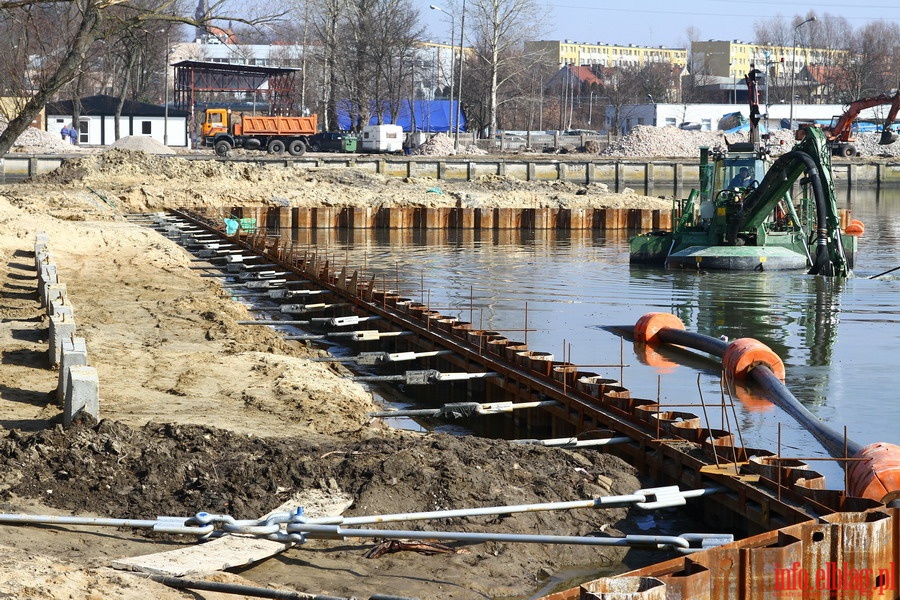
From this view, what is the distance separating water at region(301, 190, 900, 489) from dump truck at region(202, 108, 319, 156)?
89.5ft

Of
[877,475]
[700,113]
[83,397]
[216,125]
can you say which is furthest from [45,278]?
[700,113]

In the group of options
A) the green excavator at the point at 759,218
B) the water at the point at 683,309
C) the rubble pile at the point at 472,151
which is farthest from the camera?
the rubble pile at the point at 472,151

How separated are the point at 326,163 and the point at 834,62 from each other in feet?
305

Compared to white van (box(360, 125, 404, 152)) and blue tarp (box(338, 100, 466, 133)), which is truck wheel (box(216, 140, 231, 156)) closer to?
white van (box(360, 125, 404, 152))

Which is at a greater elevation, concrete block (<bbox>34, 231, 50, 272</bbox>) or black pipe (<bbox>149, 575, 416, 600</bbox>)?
concrete block (<bbox>34, 231, 50, 272</bbox>)

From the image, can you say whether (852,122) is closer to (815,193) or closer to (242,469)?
(815,193)

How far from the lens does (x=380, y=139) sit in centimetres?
7700

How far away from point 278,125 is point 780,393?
187 ft

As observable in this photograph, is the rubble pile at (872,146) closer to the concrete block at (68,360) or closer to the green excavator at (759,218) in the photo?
the green excavator at (759,218)

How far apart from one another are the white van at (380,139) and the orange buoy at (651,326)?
58769mm

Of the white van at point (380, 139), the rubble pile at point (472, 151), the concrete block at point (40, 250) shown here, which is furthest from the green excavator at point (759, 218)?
the rubble pile at point (472, 151)

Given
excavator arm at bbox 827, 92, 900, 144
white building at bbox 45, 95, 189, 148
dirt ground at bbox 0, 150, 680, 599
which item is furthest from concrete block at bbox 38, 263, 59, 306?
white building at bbox 45, 95, 189, 148

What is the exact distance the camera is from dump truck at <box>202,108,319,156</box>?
67.1 metres

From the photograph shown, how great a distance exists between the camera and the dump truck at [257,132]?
6712cm
